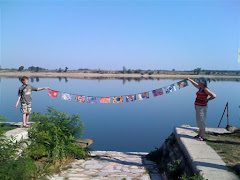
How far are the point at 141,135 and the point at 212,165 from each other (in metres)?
7.97

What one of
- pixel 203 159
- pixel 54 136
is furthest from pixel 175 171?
pixel 54 136

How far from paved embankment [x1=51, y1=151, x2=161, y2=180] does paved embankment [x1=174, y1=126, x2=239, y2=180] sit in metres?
0.98

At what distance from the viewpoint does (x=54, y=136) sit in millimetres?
6391

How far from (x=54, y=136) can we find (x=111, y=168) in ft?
5.22

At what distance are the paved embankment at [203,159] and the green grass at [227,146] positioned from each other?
150 mm

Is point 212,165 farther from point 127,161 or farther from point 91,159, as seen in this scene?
point 91,159

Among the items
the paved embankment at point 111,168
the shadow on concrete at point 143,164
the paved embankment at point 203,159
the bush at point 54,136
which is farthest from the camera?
the bush at point 54,136

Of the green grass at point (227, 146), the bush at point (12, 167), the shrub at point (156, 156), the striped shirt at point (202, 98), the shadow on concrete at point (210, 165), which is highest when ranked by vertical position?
the striped shirt at point (202, 98)

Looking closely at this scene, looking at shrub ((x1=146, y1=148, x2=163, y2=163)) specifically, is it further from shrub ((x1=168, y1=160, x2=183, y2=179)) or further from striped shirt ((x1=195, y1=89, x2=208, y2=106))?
striped shirt ((x1=195, y1=89, x2=208, y2=106))

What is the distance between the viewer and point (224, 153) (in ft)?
18.7

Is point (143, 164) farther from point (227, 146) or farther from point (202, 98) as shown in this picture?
point (202, 98)

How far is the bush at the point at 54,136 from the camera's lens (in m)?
6.15

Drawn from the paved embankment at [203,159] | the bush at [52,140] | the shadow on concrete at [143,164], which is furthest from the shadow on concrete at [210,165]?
the bush at [52,140]

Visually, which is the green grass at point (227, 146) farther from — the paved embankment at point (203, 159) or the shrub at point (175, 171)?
the shrub at point (175, 171)
